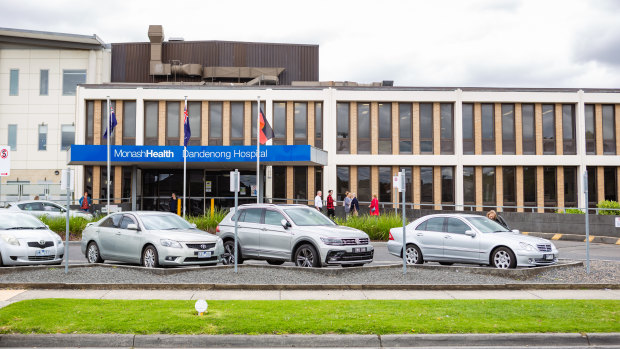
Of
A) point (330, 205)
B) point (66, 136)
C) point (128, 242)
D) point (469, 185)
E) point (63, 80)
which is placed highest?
point (63, 80)

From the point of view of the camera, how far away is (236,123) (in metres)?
35.0

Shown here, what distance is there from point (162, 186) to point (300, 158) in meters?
10.6

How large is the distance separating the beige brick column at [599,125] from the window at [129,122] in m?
27.0

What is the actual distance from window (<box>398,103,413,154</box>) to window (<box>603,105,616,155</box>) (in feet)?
37.9

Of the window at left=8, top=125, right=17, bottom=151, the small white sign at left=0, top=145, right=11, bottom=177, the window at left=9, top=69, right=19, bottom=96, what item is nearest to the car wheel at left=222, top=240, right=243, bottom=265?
the small white sign at left=0, top=145, right=11, bottom=177

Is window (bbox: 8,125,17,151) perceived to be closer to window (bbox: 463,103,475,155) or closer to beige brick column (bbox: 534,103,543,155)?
window (bbox: 463,103,475,155)

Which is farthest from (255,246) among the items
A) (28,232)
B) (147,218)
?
(28,232)

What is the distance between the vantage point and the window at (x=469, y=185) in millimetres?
34625

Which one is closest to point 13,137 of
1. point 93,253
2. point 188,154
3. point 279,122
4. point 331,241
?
point 188,154

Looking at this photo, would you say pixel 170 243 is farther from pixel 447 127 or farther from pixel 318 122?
pixel 447 127

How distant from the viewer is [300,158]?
28.8 metres

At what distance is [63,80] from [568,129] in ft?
108

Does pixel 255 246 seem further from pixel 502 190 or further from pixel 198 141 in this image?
pixel 502 190

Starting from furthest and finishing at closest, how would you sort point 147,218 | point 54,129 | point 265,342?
point 54,129, point 147,218, point 265,342
